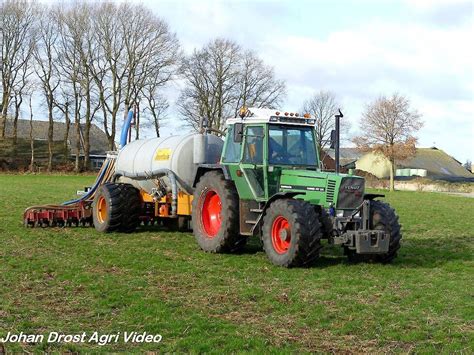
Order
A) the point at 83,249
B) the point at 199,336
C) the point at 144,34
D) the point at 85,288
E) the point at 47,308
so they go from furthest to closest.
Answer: the point at 144,34
the point at 83,249
the point at 85,288
the point at 47,308
the point at 199,336

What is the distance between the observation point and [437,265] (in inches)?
466

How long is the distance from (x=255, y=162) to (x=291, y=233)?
6.48 feet

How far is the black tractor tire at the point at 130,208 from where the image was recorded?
1570 cm

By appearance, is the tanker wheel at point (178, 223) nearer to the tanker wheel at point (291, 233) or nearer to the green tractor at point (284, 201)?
the green tractor at point (284, 201)

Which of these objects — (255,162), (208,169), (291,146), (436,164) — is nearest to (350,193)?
(291,146)

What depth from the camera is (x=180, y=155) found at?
14625 millimetres

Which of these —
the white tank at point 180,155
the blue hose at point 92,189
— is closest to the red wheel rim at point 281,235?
the white tank at point 180,155

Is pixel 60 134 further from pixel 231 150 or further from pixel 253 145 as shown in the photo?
pixel 253 145

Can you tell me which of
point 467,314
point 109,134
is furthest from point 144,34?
point 467,314

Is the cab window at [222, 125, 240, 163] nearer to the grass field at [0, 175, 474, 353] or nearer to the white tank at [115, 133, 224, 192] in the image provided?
the white tank at [115, 133, 224, 192]

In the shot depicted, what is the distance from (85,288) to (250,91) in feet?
175

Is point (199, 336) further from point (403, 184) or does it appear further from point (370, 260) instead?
point (403, 184)

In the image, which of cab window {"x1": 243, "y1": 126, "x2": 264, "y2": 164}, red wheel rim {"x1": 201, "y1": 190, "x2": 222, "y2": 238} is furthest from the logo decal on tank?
cab window {"x1": 243, "y1": 126, "x2": 264, "y2": 164}

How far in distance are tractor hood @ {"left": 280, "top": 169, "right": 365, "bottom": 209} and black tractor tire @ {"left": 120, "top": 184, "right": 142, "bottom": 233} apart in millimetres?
5395
